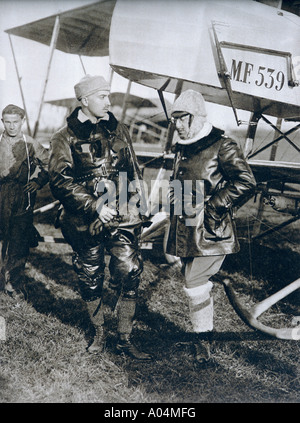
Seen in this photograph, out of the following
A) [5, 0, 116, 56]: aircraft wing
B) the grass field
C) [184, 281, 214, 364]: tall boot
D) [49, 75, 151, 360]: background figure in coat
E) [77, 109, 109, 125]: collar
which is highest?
[5, 0, 116, 56]: aircraft wing

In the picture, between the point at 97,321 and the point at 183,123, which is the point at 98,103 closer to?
the point at 183,123

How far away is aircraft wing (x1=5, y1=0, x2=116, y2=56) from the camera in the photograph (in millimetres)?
4637

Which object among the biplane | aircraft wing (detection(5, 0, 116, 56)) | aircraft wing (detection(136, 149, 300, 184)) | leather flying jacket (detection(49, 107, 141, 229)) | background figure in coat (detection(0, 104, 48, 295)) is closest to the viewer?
leather flying jacket (detection(49, 107, 141, 229))

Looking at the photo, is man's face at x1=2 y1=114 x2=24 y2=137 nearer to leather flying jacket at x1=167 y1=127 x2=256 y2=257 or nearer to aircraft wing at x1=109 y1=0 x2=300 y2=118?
aircraft wing at x1=109 y1=0 x2=300 y2=118

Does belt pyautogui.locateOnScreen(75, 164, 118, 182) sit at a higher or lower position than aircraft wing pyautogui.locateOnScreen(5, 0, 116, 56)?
lower

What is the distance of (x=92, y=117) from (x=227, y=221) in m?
1.41

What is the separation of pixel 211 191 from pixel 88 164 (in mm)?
1036

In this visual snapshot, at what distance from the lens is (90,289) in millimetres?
2996

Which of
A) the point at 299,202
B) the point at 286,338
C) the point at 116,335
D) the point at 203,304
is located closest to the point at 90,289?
the point at 116,335

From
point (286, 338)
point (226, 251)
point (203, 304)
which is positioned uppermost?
point (226, 251)

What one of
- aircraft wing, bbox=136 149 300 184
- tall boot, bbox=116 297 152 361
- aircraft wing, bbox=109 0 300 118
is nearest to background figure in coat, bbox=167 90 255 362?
tall boot, bbox=116 297 152 361

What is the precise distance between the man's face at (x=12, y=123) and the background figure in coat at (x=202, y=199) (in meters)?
1.62
